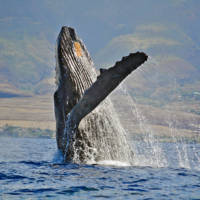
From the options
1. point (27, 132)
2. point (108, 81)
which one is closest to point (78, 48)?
point (108, 81)

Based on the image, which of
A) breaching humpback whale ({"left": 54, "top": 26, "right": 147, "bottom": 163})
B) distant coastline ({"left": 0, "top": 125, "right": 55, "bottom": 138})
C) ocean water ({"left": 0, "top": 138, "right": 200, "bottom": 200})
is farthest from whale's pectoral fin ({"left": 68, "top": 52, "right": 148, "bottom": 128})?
distant coastline ({"left": 0, "top": 125, "right": 55, "bottom": 138})

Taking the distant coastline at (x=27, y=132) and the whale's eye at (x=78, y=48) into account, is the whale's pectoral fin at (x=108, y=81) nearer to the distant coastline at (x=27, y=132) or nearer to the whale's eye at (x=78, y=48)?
the whale's eye at (x=78, y=48)

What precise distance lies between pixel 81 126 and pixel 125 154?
1.53 meters

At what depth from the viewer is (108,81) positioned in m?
7.86

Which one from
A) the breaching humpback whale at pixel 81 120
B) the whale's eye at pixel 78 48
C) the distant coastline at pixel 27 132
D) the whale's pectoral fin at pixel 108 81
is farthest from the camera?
the distant coastline at pixel 27 132

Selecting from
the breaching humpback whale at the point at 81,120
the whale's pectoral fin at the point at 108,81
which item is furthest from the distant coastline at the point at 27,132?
the whale's pectoral fin at the point at 108,81

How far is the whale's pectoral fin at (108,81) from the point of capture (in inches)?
295

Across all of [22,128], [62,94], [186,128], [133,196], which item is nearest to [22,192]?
[133,196]

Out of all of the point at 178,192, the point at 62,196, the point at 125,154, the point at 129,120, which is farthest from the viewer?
the point at 129,120

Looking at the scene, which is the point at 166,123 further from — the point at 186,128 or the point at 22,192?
the point at 22,192

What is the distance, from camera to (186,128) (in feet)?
563

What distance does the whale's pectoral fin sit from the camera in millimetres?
7492

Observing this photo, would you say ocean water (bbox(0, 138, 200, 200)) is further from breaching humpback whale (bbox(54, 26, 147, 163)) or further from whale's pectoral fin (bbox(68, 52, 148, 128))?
whale's pectoral fin (bbox(68, 52, 148, 128))

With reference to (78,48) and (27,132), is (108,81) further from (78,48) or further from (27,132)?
(27,132)
